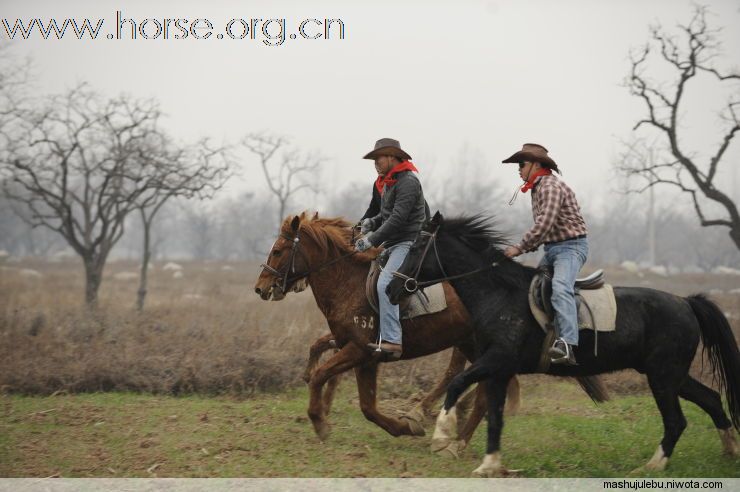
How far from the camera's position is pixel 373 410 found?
7527 millimetres

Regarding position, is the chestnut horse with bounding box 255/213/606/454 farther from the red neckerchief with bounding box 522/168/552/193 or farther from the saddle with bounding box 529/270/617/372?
the red neckerchief with bounding box 522/168/552/193

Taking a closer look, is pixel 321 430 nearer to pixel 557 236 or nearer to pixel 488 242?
pixel 488 242

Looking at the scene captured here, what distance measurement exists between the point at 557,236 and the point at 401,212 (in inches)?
65.6

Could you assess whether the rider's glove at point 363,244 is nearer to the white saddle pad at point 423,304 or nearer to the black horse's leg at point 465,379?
the white saddle pad at point 423,304

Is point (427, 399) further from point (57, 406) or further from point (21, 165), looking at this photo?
point (21, 165)

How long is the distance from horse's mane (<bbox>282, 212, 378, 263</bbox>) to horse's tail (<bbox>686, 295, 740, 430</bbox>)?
3547 mm

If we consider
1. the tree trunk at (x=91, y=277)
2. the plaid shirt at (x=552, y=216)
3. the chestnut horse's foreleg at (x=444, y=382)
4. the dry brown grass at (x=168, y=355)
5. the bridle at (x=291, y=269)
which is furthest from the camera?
the tree trunk at (x=91, y=277)

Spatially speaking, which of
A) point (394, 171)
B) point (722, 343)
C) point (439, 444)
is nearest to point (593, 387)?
point (722, 343)

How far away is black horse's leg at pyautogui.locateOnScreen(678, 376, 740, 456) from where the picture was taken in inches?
276

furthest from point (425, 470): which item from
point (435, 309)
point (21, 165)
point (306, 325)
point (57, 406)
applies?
point (21, 165)

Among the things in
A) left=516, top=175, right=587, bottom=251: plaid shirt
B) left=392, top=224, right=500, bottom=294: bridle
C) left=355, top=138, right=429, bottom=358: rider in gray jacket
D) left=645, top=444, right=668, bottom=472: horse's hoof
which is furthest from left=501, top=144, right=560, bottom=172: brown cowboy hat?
left=645, top=444, right=668, bottom=472: horse's hoof

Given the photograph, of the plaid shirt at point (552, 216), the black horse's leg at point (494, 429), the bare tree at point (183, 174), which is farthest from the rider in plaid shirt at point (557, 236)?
the bare tree at point (183, 174)

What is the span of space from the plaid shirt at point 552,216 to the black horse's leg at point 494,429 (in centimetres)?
135

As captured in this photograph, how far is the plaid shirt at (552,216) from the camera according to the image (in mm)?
6602
